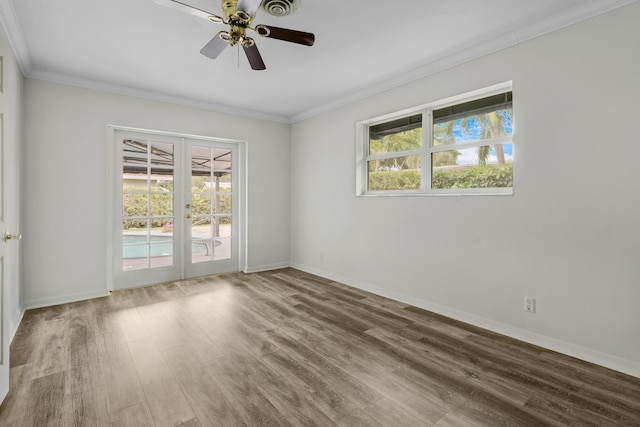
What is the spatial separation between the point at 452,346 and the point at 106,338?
2.86 metres

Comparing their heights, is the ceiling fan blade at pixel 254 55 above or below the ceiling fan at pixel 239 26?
below

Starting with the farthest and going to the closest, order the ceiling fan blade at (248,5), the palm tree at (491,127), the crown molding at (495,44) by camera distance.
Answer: the palm tree at (491,127), the crown molding at (495,44), the ceiling fan blade at (248,5)

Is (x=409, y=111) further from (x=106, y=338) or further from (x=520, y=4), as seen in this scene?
(x=106, y=338)

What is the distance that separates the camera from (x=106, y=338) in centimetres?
269

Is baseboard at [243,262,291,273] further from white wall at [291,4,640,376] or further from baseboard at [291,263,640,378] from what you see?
white wall at [291,4,640,376]

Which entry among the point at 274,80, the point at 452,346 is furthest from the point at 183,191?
the point at 452,346

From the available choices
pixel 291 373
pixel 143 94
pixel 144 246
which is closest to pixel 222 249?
pixel 144 246

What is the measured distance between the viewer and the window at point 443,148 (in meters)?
2.95

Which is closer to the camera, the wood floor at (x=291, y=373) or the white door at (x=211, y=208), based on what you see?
the wood floor at (x=291, y=373)

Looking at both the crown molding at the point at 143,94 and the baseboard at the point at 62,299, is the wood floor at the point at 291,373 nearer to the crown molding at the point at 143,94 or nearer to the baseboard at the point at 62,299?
the baseboard at the point at 62,299

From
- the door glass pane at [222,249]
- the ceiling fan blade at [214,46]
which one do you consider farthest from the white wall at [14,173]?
the door glass pane at [222,249]

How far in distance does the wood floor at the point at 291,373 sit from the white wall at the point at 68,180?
44 centimetres

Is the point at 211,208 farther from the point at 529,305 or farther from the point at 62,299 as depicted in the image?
the point at 529,305

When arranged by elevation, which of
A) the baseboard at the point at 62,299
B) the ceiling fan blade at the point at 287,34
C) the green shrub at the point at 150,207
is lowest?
the baseboard at the point at 62,299
